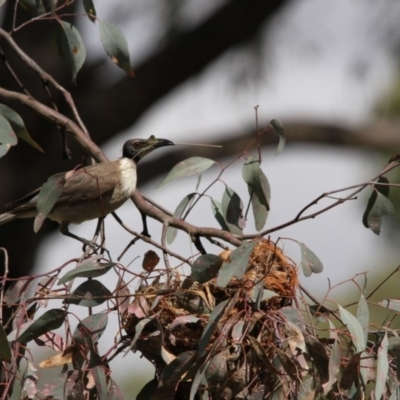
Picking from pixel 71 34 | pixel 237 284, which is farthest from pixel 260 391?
pixel 71 34

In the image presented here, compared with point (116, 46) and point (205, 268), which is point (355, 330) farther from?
point (116, 46)

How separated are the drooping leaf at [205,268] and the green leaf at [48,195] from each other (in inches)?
19.6

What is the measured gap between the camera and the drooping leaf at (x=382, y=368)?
2.20 m

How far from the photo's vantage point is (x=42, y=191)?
2.53m

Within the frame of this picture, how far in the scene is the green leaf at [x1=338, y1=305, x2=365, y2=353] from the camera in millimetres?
2209

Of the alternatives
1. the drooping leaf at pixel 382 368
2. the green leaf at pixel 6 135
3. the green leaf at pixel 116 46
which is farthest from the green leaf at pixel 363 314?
the green leaf at pixel 116 46

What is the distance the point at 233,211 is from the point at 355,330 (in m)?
0.85

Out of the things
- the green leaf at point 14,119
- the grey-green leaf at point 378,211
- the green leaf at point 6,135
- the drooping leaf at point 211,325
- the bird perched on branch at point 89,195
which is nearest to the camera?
the drooping leaf at point 211,325

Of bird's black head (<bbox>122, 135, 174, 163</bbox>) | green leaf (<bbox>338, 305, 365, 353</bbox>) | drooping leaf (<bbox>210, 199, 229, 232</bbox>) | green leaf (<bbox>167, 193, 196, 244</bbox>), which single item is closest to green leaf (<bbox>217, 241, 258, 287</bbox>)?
green leaf (<bbox>338, 305, 365, 353</bbox>)

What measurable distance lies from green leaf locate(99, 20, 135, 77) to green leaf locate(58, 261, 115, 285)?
31.8 inches

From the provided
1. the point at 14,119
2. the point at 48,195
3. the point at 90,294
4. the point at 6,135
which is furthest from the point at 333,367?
the point at 14,119

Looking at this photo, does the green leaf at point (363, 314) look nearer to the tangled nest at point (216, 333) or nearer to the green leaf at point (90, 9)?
the tangled nest at point (216, 333)

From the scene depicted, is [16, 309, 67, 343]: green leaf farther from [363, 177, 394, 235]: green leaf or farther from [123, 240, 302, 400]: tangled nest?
[363, 177, 394, 235]: green leaf

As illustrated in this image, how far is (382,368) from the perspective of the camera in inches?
87.4
